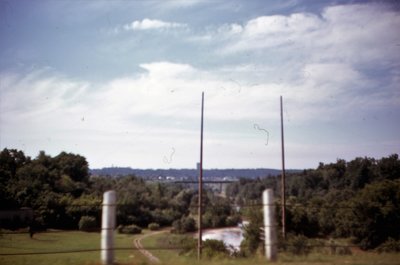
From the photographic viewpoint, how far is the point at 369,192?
121 feet

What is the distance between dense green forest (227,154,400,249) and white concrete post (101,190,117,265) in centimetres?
983

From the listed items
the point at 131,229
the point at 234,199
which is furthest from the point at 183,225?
the point at 131,229

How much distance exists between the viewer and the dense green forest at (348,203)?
106 feet

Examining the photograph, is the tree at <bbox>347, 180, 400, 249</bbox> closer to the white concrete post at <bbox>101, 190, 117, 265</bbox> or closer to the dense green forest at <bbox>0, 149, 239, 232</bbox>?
the dense green forest at <bbox>0, 149, 239, 232</bbox>

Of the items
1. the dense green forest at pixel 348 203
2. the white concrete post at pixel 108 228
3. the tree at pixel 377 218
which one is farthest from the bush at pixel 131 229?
the white concrete post at pixel 108 228

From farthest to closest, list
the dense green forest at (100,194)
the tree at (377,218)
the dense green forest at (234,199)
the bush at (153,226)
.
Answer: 1. the bush at (153,226)
2. the dense green forest at (100,194)
3. the dense green forest at (234,199)
4. the tree at (377,218)

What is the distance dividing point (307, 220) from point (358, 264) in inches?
1208

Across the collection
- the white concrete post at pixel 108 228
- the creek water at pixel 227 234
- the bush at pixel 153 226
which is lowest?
the creek water at pixel 227 234

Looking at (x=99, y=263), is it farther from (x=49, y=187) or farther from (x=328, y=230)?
(x=49, y=187)

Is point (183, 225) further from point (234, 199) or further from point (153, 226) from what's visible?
point (234, 199)

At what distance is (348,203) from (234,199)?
1972cm

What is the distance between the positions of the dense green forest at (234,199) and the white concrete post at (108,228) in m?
18.7

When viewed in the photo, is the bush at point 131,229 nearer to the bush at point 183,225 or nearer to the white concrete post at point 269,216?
the bush at point 183,225

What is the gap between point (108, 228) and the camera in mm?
5625
